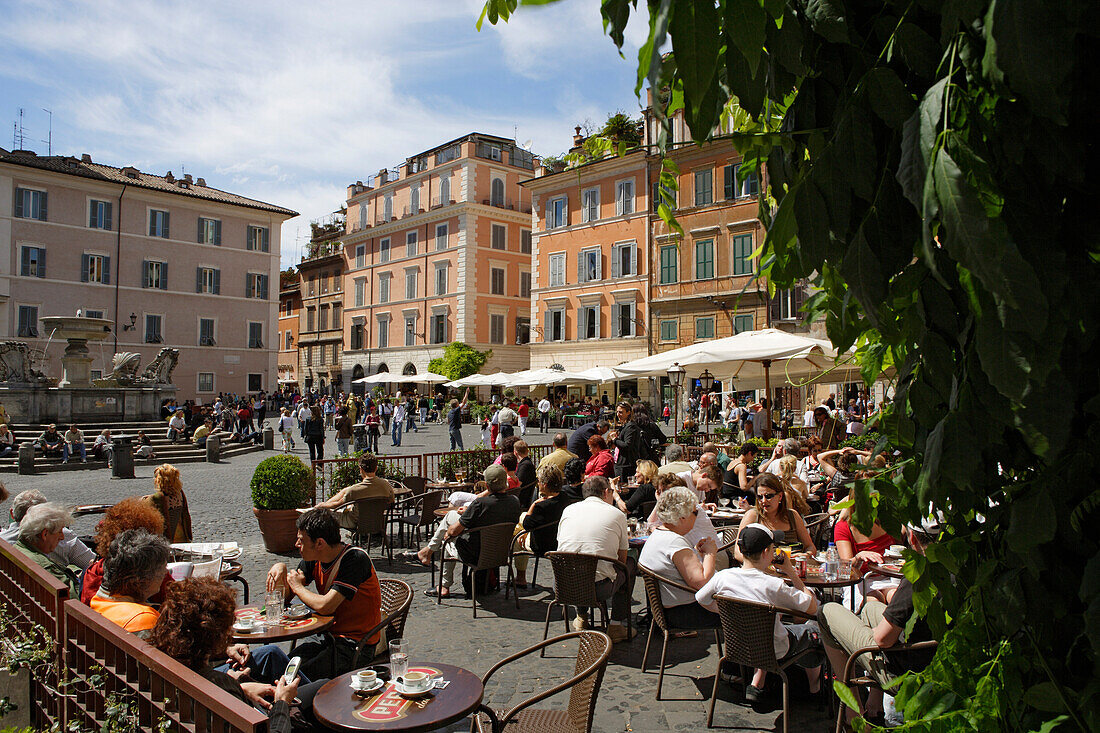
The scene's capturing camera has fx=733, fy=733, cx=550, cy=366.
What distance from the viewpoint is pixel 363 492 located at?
8852 mm

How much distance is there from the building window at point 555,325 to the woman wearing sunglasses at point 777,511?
34990mm

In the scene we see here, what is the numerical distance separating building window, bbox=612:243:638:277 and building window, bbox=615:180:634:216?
5.81 ft

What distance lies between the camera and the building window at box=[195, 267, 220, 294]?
45.6 meters

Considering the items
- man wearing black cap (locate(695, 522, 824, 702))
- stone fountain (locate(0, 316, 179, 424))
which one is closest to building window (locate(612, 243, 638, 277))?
stone fountain (locate(0, 316, 179, 424))

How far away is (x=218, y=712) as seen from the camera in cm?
214

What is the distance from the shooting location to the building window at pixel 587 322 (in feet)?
129

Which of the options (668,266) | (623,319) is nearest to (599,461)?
Result: (668,266)

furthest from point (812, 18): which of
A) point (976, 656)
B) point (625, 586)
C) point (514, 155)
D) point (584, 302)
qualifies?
point (514, 155)

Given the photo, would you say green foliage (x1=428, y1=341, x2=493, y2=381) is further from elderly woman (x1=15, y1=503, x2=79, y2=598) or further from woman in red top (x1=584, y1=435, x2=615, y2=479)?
elderly woman (x1=15, y1=503, x2=79, y2=598)

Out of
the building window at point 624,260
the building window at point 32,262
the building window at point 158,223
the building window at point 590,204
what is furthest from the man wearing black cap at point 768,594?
the building window at point 158,223

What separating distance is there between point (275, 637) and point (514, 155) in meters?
47.5

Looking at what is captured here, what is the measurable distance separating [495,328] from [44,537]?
139 feet

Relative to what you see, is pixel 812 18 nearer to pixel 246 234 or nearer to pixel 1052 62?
pixel 1052 62

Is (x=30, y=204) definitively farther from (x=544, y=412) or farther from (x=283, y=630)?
(x=283, y=630)
